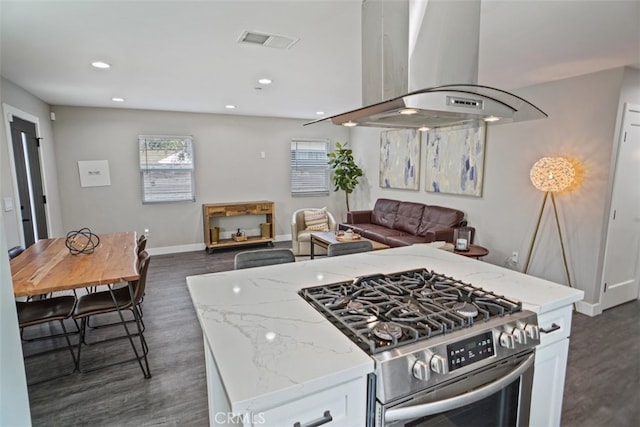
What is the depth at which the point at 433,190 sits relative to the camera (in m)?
5.27

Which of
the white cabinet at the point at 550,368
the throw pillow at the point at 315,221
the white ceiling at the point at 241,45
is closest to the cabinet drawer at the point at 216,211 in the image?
the throw pillow at the point at 315,221

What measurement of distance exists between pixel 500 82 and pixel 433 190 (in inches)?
74.6

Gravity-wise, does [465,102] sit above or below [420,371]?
above

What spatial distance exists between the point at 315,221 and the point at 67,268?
391cm

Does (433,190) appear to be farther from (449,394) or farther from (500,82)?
(449,394)

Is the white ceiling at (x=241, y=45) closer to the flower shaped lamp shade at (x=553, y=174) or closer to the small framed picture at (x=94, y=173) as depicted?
the flower shaped lamp shade at (x=553, y=174)

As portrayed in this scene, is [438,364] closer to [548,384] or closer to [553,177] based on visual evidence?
[548,384]

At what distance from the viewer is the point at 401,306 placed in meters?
1.41

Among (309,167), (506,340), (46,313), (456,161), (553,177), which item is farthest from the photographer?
(309,167)

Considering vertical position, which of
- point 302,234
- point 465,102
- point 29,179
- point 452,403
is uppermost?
point 465,102

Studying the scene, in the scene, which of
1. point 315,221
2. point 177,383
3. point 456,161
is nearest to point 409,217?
point 456,161

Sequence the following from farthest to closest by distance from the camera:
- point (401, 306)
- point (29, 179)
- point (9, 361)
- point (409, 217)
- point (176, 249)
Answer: point (176, 249), point (409, 217), point (29, 179), point (401, 306), point (9, 361)

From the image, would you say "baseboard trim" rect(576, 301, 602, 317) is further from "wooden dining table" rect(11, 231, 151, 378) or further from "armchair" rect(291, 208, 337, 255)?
"wooden dining table" rect(11, 231, 151, 378)

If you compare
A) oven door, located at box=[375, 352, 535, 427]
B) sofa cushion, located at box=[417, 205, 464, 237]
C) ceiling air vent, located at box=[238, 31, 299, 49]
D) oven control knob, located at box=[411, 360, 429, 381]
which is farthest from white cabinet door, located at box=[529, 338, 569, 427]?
sofa cushion, located at box=[417, 205, 464, 237]
